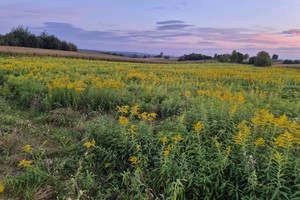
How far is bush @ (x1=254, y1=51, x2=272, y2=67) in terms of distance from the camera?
3866 centimetres

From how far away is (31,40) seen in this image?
180 ft

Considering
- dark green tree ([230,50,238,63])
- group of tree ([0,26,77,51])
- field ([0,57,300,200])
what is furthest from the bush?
group of tree ([0,26,77,51])

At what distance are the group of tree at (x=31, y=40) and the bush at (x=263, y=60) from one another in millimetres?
53755

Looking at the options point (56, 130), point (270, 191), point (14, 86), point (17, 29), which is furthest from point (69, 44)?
point (270, 191)

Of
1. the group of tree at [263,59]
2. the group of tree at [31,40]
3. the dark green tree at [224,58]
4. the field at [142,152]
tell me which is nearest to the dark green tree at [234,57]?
the dark green tree at [224,58]

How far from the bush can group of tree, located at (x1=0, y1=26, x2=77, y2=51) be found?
176 feet

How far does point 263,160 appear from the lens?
2.84 meters

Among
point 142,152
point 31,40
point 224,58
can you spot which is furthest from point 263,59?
point 31,40

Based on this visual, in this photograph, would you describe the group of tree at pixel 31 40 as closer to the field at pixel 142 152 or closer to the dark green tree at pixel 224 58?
the dark green tree at pixel 224 58

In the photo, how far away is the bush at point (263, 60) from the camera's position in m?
38.7

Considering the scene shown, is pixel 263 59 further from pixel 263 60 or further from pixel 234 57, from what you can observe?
pixel 234 57

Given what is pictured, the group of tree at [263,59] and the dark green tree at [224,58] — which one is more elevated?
the dark green tree at [224,58]

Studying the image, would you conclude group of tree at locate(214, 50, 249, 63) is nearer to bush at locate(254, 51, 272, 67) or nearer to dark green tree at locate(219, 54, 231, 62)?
dark green tree at locate(219, 54, 231, 62)

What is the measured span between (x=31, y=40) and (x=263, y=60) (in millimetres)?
62552
